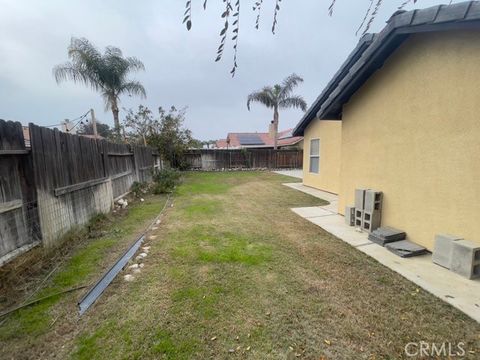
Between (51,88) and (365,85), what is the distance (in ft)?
47.3

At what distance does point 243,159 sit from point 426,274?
1671cm

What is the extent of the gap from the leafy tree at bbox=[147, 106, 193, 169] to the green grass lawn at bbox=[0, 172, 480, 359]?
1332cm

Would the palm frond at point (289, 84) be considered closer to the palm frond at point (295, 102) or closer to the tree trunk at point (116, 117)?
the palm frond at point (295, 102)

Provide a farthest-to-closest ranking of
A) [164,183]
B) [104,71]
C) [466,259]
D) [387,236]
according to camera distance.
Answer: [104,71] → [164,183] → [387,236] → [466,259]

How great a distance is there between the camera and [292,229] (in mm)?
4598

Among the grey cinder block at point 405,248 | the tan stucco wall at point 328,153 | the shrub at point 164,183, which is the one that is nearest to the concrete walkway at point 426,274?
the grey cinder block at point 405,248

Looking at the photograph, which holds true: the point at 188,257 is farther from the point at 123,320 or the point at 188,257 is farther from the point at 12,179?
the point at 12,179

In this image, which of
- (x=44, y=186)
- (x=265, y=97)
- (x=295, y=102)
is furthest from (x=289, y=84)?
(x=44, y=186)

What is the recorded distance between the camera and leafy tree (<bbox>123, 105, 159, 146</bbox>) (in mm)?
14695

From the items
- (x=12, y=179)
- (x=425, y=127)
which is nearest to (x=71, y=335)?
(x=12, y=179)

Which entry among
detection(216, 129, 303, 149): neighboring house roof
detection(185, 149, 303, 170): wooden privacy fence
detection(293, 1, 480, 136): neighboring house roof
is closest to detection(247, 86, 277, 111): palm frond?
detection(185, 149, 303, 170): wooden privacy fence

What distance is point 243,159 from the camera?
62.8 feet

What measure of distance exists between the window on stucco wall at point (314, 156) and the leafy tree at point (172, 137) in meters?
10.2

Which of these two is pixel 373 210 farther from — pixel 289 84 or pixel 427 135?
pixel 289 84
